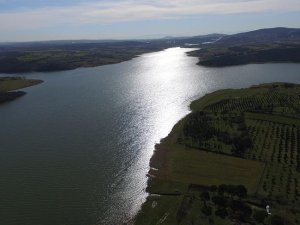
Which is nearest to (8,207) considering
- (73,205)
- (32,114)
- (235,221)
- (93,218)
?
(73,205)

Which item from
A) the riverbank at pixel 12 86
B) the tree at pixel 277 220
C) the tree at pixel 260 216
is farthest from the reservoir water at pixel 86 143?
the tree at pixel 277 220

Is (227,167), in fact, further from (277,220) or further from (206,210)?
(277,220)

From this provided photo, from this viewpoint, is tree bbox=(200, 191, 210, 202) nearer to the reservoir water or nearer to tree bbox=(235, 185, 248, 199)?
tree bbox=(235, 185, 248, 199)

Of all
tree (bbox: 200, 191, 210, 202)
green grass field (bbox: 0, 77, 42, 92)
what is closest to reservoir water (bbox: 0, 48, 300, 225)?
green grass field (bbox: 0, 77, 42, 92)

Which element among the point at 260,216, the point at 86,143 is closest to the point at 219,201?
the point at 260,216

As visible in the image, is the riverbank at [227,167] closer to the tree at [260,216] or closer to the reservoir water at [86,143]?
the tree at [260,216]

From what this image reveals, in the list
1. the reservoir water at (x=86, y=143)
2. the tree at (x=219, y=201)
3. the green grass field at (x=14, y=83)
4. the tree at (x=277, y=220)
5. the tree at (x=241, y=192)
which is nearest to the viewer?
the tree at (x=277, y=220)
